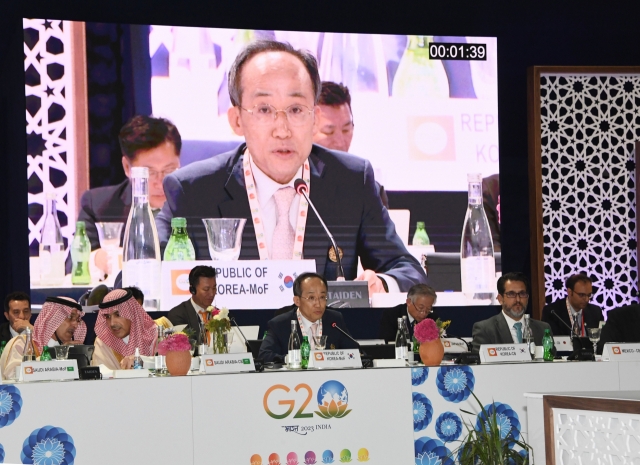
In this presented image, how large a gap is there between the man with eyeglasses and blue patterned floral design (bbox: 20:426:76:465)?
2743mm

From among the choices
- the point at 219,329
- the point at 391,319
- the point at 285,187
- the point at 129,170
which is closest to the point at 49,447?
the point at 219,329

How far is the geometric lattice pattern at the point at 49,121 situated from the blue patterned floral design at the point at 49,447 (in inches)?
109

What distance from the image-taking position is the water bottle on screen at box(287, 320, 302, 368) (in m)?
4.08

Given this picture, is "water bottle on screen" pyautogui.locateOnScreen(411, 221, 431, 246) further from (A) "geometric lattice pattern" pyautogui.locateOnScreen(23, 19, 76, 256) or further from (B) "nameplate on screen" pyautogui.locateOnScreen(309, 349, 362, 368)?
(B) "nameplate on screen" pyautogui.locateOnScreen(309, 349, 362, 368)

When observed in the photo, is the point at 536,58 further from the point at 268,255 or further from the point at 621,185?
the point at 268,255

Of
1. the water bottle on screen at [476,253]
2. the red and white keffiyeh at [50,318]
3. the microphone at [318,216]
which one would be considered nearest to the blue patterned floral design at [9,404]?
the red and white keffiyeh at [50,318]

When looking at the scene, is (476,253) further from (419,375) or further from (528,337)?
(419,375)

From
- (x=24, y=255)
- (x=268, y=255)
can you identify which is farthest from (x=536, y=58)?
(x=24, y=255)

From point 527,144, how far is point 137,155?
2867mm

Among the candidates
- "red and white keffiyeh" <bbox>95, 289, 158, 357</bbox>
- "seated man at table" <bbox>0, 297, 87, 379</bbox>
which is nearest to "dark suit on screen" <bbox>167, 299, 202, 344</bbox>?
"red and white keffiyeh" <bbox>95, 289, 158, 357</bbox>

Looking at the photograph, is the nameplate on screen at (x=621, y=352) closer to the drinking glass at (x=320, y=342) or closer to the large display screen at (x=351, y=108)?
the drinking glass at (x=320, y=342)

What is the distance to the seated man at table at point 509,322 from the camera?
191 inches

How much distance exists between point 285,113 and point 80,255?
165cm

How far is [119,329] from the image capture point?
4426 mm
